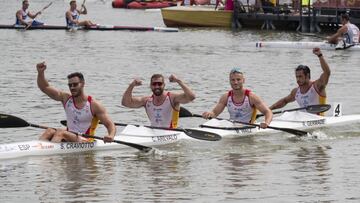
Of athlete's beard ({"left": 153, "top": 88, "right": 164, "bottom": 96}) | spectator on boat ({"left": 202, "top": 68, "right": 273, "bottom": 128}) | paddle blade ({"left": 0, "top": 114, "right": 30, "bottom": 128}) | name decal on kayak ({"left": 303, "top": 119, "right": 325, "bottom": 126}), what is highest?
athlete's beard ({"left": 153, "top": 88, "right": 164, "bottom": 96})

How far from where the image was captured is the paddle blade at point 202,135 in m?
18.7

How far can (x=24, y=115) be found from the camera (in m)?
24.2

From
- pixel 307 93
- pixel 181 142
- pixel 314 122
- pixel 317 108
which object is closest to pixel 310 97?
pixel 307 93

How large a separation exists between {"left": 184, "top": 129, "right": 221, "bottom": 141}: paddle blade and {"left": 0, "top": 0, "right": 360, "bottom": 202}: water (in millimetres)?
248

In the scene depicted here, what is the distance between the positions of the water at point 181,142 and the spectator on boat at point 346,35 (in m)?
0.48

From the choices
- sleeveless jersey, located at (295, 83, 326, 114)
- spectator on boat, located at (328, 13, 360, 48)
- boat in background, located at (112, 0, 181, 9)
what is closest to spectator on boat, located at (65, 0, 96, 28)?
spectator on boat, located at (328, 13, 360, 48)

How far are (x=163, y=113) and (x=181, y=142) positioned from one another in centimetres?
62

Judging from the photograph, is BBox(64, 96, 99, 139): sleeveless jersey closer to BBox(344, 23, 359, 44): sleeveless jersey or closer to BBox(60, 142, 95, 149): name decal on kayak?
BBox(60, 142, 95, 149): name decal on kayak

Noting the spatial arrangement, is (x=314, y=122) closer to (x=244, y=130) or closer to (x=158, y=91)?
(x=244, y=130)

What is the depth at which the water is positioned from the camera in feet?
49.6

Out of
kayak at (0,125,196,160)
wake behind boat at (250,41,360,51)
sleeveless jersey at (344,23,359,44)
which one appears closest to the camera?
kayak at (0,125,196,160)

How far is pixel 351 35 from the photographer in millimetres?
38938

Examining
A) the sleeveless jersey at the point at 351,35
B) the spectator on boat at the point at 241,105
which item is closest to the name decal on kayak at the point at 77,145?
the spectator on boat at the point at 241,105

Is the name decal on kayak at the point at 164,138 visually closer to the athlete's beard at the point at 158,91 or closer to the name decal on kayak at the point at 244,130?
the athlete's beard at the point at 158,91
